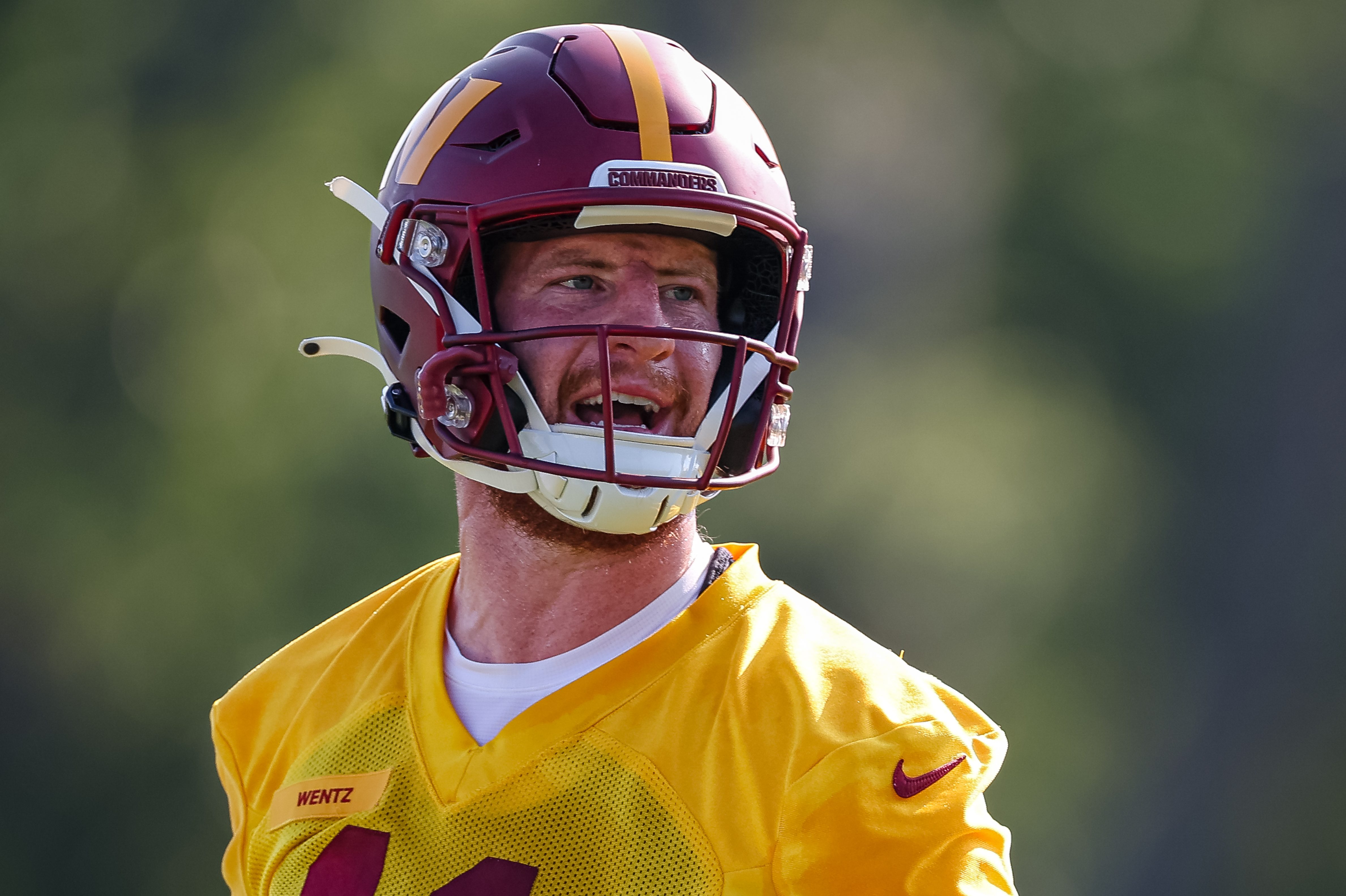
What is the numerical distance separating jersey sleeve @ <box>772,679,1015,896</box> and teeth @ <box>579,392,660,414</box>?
0.50 meters

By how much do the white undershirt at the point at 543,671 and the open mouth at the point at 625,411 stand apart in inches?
8.1

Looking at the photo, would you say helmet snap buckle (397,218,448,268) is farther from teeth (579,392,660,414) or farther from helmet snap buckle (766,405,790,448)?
helmet snap buckle (766,405,790,448)

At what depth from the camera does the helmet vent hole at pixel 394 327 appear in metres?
1.95

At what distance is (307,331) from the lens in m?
6.11

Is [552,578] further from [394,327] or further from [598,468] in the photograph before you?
[394,327]

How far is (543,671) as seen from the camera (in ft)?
5.72

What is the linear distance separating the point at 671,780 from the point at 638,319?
558 mm

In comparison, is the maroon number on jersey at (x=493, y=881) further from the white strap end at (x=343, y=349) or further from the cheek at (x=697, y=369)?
the white strap end at (x=343, y=349)

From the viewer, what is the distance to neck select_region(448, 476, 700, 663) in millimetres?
1753

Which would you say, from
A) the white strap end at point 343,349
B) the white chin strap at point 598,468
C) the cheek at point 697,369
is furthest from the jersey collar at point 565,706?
the white strap end at point 343,349

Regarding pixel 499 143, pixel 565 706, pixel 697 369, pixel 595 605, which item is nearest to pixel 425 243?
pixel 499 143

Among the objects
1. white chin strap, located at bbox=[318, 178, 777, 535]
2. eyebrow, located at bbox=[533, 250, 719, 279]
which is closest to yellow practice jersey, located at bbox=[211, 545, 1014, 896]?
white chin strap, located at bbox=[318, 178, 777, 535]

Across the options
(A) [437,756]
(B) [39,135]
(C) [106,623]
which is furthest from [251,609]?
(A) [437,756]

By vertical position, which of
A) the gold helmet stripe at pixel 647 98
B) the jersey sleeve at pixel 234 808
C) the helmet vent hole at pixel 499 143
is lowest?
the jersey sleeve at pixel 234 808
